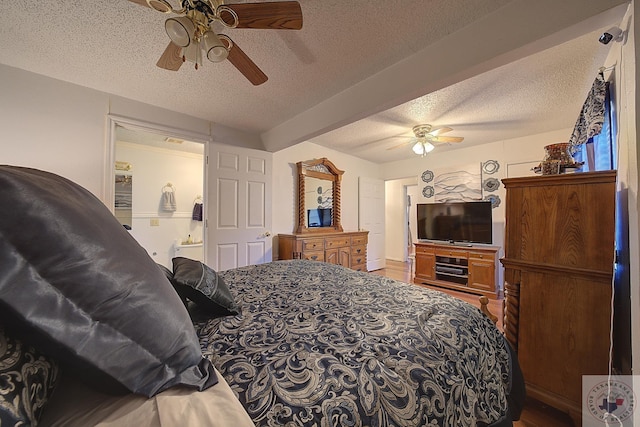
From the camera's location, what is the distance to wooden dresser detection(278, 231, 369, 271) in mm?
3457

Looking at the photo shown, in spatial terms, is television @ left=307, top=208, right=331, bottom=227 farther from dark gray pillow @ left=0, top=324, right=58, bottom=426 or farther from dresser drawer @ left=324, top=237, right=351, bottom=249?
dark gray pillow @ left=0, top=324, right=58, bottom=426

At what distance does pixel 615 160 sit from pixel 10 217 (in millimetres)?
2616

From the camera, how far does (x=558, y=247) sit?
1.38 meters

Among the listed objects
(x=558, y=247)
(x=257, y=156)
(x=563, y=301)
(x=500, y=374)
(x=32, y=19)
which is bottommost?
(x=500, y=374)

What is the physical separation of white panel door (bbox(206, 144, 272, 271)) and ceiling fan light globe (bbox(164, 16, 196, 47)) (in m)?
1.80

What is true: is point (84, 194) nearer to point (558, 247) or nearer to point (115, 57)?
point (115, 57)

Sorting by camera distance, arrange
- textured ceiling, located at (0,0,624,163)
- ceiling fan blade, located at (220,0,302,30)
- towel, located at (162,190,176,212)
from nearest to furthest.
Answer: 1. ceiling fan blade, located at (220,0,302,30)
2. textured ceiling, located at (0,0,624,163)
3. towel, located at (162,190,176,212)

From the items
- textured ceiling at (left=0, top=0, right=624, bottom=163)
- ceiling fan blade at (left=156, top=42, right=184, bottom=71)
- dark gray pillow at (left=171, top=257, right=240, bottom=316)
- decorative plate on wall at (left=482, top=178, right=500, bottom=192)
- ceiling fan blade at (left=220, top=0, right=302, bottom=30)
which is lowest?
dark gray pillow at (left=171, top=257, right=240, bottom=316)

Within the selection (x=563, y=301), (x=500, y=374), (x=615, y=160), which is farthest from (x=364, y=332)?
(x=615, y=160)

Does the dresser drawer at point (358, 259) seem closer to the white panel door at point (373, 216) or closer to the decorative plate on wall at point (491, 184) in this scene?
the white panel door at point (373, 216)

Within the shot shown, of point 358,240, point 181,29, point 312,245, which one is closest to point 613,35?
point 181,29

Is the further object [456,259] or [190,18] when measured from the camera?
[456,259]

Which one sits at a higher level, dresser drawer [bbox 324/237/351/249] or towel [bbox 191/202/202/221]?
towel [bbox 191/202/202/221]

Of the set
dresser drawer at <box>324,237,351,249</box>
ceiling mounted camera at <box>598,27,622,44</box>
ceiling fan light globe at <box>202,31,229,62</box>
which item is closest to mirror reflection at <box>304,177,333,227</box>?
dresser drawer at <box>324,237,351,249</box>
